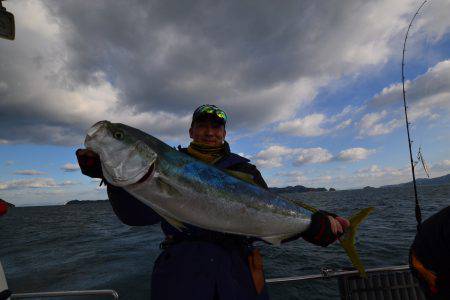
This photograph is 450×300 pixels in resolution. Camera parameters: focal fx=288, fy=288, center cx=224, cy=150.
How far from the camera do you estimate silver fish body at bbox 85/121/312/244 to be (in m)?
2.90

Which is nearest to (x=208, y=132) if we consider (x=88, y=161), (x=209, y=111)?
(x=209, y=111)

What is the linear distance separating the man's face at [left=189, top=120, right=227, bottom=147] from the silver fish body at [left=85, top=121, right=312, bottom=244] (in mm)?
900

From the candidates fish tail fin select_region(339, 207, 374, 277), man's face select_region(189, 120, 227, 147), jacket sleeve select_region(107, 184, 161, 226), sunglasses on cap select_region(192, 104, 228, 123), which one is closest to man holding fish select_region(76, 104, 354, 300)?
jacket sleeve select_region(107, 184, 161, 226)

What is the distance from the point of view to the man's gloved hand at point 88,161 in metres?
2.94

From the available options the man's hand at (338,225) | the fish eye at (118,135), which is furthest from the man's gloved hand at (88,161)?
the man's hand at (338,225)

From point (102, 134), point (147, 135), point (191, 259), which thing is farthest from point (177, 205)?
point (102, 134)

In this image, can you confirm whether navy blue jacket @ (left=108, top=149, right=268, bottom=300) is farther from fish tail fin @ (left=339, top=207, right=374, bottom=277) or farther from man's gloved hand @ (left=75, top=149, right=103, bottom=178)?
fish tail fin @ (left=339, top=207, right=374, bottom=277)

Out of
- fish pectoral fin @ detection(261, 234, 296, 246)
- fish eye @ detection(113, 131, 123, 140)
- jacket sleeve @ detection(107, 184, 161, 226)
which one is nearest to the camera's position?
fish eye @ detection(113, 131, 123, 140)

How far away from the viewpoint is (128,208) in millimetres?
3332

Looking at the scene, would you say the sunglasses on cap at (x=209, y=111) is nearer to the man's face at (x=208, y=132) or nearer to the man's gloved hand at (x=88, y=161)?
the man's face at (x=208, y=132)

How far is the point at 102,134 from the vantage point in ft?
9.61

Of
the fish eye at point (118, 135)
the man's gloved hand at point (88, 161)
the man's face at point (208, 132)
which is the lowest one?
the man's gloved hand at point (88, 161)

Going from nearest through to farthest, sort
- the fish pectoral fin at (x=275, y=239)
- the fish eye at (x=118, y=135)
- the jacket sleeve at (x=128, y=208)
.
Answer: the fish eye at (x=118, y=135)
the jacket sleeve at (x=128, y=208)
the fish pectoral fin at (x=275, y=239)

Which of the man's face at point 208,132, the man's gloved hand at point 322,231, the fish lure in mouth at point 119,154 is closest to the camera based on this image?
the fish lure in mouth at point 119,154
